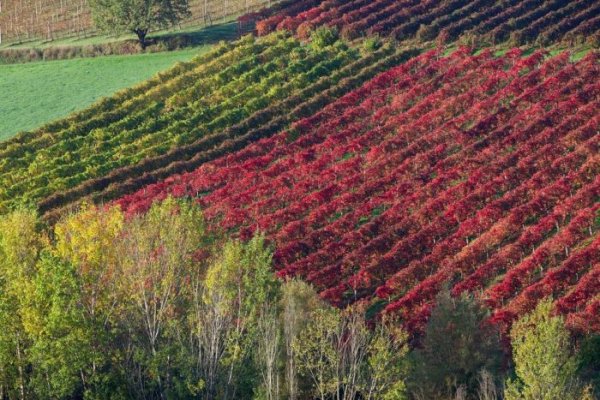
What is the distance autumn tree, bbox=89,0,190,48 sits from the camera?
92000 millimetres

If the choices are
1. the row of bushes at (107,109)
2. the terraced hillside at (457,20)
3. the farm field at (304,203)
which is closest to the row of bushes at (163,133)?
the farm field at (304,203)

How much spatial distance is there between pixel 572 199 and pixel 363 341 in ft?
75.4

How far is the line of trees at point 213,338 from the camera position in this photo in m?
43.7

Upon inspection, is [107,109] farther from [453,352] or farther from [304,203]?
[453,352]

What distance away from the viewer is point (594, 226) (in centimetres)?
5919

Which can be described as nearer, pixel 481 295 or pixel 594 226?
pixel 481 295

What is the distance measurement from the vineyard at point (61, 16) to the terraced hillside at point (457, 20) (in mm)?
7879

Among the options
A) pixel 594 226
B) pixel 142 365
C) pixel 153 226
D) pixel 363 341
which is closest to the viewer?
pixel 363 341

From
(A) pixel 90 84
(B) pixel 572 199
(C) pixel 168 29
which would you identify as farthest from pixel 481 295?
(C) pixel 168 29

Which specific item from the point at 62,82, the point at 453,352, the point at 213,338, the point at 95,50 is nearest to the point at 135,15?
the point at 95,50

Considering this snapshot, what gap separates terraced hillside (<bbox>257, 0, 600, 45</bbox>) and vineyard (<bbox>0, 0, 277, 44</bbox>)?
7879 mm

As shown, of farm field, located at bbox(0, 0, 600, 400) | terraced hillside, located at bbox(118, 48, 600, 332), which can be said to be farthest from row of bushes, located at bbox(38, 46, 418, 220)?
terraced hillside, located at bbox(118, 48, 600, 332)

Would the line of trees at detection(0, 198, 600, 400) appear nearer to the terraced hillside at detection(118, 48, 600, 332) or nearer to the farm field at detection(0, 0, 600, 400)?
the farm field at detection(0, 0, 600, 400)

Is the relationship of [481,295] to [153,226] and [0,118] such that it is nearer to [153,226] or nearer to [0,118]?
[153,226]
